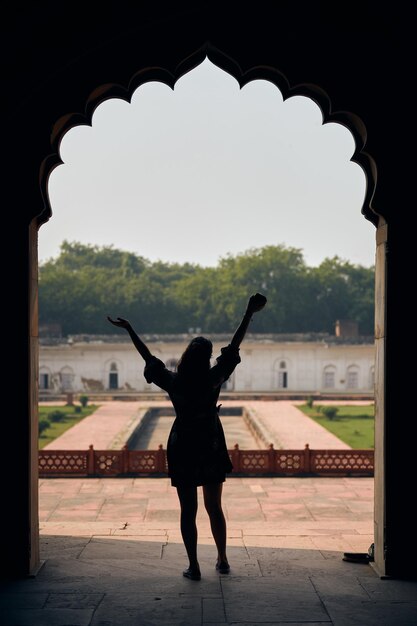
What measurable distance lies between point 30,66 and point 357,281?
5441 centimetres

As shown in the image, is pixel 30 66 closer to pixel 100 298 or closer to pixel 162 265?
pixel 100 298

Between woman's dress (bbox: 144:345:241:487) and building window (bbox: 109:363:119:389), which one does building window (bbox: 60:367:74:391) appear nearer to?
building window (bbox: 109:363:119:389)

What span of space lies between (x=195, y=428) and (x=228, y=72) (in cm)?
213

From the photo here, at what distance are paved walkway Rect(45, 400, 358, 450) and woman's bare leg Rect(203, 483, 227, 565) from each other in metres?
13.9

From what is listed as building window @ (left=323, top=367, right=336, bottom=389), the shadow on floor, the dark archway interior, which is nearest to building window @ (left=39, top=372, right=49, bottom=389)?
building window @ (left=323, top=367, right=336, bottom=389)

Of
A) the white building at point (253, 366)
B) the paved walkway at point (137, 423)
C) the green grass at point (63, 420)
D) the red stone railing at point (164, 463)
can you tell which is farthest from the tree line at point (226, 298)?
the red stone railing at point (164, 463)

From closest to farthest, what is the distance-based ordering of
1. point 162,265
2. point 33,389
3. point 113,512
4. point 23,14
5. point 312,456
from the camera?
point 23,14
point 33,389
point 113,512
point 312,456
point 162,265

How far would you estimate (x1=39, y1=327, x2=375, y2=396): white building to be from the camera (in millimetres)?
41844

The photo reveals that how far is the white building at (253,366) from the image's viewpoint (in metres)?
41.8

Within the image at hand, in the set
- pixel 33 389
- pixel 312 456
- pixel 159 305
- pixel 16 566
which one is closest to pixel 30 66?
pixel 33 389

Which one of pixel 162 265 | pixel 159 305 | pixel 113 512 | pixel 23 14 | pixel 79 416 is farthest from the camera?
pixel 162 265

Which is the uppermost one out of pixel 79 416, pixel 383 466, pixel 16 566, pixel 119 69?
pixel 119 69

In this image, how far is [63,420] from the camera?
25.7m

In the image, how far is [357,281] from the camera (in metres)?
57.8
